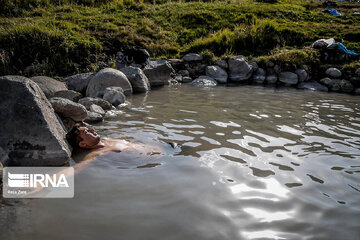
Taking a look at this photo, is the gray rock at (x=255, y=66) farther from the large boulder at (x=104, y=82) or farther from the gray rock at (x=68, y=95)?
the gray rock at (x=68, y=95)

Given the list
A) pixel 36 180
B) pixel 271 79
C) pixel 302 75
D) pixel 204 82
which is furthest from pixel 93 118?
pixel 302 75

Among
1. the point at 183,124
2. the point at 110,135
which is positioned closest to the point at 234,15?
the point at 183,124

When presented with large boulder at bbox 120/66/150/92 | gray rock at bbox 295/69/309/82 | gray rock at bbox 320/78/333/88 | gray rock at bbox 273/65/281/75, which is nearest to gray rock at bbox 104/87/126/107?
large boulder at bbox 120/66/150/92

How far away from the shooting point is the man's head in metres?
3.36

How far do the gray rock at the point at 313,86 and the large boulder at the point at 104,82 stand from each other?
21.6 ft

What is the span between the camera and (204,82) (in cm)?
898

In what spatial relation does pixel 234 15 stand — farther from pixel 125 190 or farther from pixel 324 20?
pixel 125 190

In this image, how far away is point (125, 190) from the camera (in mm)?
2412

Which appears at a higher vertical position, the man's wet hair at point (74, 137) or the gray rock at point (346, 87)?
the gray rock at point (346, 87)

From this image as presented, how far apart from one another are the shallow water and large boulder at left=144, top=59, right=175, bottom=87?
390 centimetres

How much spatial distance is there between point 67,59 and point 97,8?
268 inches

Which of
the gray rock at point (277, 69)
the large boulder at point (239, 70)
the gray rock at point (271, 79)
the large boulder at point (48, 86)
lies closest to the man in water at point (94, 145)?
the large boulder at point (48, 86)

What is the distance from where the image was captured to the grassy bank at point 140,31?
26.7 feet

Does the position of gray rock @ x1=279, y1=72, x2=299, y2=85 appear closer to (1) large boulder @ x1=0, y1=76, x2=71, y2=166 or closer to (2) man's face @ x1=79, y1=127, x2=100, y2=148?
(2) man's face @ x1=79, y1=127, x2=100, y2=148
